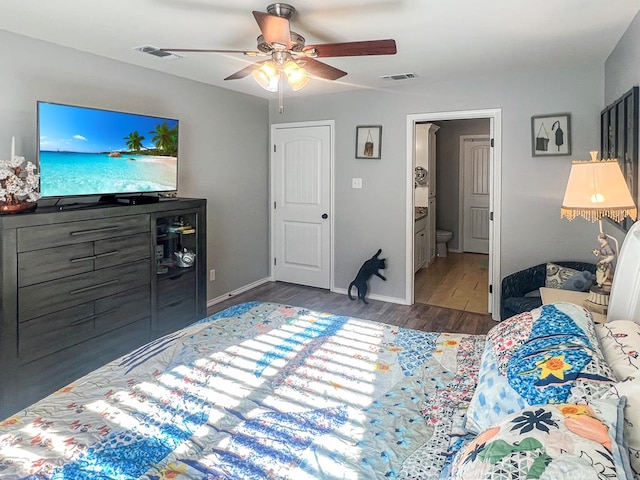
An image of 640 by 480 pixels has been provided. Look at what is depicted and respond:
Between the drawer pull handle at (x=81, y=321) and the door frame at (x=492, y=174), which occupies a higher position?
the door frame at (x=492, y=174)

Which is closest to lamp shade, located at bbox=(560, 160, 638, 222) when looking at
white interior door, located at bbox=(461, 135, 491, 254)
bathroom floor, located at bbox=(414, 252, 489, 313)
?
bathroom floor, located at bbox=(414, 252, 489, 313)

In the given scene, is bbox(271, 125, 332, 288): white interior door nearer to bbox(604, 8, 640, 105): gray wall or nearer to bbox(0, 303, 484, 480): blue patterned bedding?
bbox(604, 8, 640, 105): gray wall

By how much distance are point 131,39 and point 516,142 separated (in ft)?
11.2

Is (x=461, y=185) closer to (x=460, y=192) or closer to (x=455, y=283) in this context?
(x=460, y=192)

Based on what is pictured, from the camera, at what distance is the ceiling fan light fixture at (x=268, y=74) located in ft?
8.58

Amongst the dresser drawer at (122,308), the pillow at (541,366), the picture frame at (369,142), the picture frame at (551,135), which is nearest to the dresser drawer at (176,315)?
the dresser drawer at (122,308)

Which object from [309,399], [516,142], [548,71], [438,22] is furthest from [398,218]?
[309,399]

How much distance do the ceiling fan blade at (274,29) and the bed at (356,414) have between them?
1.56m

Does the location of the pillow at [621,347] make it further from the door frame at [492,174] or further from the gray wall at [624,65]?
the door frame at [492,174]

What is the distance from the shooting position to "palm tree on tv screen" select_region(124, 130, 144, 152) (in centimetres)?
342

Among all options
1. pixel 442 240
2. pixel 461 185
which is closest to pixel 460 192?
pixel 461 185

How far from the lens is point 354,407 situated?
148cm

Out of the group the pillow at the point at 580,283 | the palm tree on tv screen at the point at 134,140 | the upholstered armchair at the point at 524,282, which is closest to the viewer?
the pillow at the point at 580,283

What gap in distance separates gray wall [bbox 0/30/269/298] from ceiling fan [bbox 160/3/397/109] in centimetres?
136
